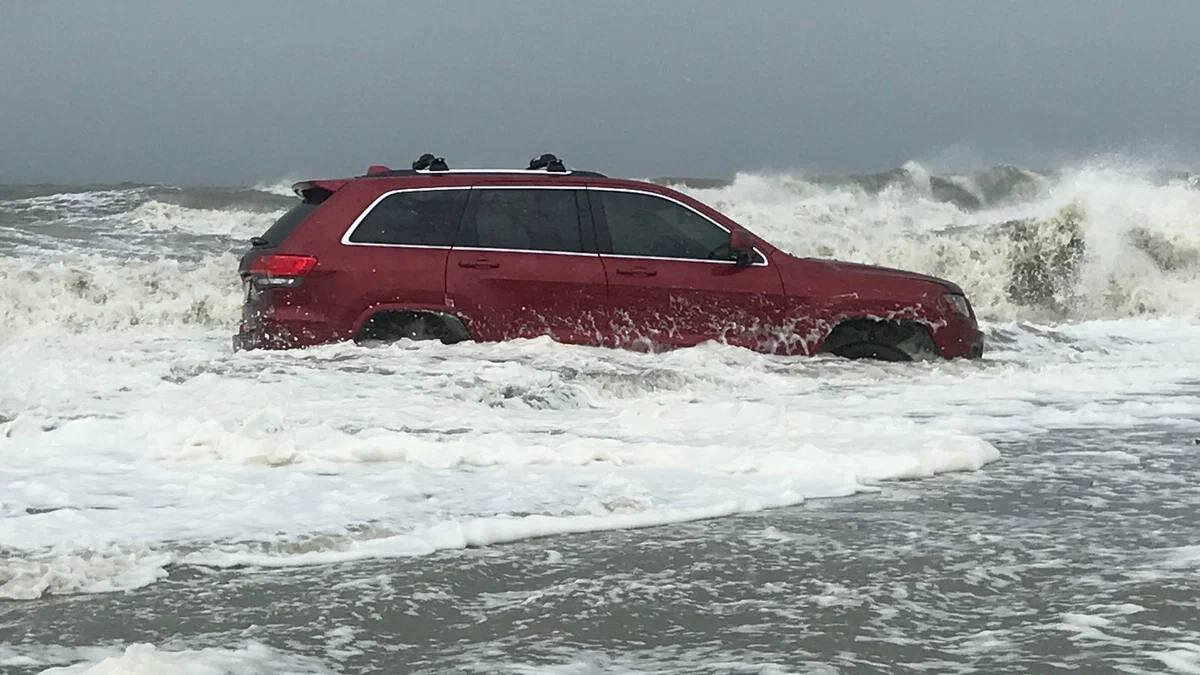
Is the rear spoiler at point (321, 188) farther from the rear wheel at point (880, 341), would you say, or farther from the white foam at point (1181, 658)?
the white foam at point (1181, 658)

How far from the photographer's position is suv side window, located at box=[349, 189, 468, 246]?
884 centimetres

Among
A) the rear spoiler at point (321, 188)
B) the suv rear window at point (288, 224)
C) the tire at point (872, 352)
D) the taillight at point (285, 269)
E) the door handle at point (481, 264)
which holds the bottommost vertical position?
the tire at point (872, 352)

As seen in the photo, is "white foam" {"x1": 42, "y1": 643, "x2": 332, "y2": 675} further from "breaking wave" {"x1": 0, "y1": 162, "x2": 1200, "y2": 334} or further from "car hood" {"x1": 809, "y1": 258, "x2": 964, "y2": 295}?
"breaking wave" {"x1": 0, "y1": 162, "x2": 1200, "y2": 334}

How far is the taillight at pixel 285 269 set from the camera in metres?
8.58

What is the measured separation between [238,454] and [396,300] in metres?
3.15

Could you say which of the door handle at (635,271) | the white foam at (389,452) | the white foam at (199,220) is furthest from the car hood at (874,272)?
the white foam at (199,220)

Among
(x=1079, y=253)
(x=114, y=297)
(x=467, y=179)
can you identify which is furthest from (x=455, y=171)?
(x=1079, y=253)

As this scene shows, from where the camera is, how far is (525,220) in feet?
29.7

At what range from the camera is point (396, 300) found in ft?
28.6

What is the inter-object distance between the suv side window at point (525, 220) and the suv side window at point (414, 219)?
5.1 inches

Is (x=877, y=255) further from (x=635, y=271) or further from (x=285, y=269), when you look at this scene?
(x=285, y=269)

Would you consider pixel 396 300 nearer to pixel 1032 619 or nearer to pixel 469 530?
pixel 469 530

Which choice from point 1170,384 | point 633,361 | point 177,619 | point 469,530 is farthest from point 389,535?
point 1170,384

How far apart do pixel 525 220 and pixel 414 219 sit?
69 centimetres
